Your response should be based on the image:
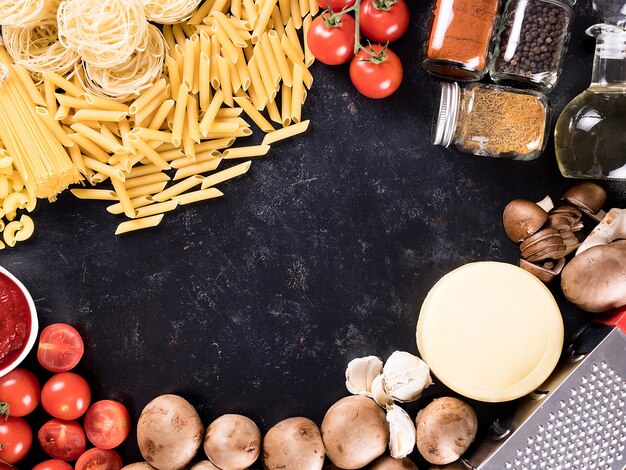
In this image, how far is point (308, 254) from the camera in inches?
77.1

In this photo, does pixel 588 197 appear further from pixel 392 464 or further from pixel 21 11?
pixel 21 11

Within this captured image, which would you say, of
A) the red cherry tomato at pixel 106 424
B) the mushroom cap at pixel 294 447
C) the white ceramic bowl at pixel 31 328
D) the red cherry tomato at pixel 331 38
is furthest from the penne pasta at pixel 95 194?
the mushroom cap at pixel 294 447

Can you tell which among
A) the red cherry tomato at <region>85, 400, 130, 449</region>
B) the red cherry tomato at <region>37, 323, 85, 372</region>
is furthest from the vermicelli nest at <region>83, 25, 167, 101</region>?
the red cherry tomato at <region>85, 400, 130, 449</region>

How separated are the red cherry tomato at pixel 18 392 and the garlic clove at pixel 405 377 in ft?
3.47

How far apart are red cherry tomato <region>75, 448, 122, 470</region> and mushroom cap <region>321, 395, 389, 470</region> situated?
2.12 ft

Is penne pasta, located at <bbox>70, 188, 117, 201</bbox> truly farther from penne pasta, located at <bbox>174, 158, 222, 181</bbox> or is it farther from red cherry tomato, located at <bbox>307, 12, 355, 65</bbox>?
red cherry tomato, located at <bbox>307, 12, 355, 65</bbox>

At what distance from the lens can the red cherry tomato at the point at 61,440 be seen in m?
1.91

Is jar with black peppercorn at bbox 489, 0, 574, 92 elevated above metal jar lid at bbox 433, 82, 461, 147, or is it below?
above

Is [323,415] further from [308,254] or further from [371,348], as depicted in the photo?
[308,254]

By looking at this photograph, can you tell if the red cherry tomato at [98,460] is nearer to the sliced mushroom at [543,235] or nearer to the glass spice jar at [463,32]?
the sliced mushroom at [543,235]

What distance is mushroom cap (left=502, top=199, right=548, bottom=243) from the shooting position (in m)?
1.86

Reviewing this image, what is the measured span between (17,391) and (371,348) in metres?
1.06

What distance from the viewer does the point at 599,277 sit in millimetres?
1749

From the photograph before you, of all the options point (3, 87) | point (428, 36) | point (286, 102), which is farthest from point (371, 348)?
point (3, 87)
